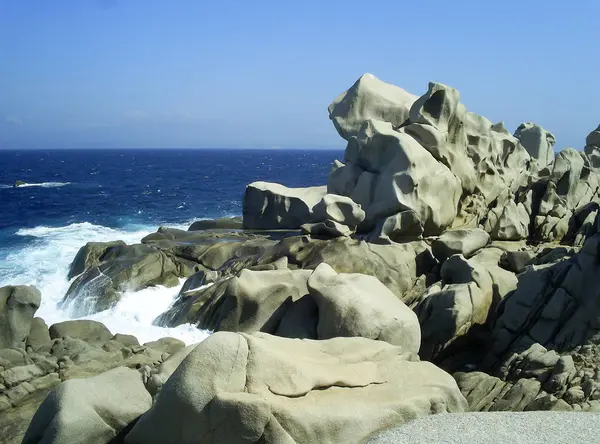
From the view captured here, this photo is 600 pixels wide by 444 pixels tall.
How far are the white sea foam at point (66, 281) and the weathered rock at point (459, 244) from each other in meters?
7.90

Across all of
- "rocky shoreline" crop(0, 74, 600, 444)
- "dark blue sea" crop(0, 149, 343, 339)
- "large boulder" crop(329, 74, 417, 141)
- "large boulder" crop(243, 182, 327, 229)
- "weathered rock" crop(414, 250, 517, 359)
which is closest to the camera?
"rocky shoreline" crop(0, 74, 600, 444)

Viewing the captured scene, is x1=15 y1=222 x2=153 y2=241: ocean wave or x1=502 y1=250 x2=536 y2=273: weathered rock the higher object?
x1=502 y1=250 x2=536 y2=273: weathered rock

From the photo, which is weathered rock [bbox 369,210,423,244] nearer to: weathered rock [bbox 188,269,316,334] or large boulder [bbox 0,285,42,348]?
weathered rock [bbox 188,269,316,334]

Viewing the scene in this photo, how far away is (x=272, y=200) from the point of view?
95.1 feet

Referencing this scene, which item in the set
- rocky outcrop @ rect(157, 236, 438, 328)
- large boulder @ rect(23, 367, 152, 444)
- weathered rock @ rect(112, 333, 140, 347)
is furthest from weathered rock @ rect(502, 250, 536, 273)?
large boulder @ rect(23, 367, 152, 444)

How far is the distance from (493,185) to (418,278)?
9.40 m

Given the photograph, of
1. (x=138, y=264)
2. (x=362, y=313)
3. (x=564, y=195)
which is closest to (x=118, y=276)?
(x=138, y=264)

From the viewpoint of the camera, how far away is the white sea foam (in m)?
19.5

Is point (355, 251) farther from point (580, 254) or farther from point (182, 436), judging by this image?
point (182, 436)

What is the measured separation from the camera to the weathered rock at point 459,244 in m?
20.2

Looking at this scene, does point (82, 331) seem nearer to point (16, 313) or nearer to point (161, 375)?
point (16, 313)

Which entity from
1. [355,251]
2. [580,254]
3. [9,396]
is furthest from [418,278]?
[9,396]

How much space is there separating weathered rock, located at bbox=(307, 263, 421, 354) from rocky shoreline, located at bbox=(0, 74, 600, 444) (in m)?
0.04

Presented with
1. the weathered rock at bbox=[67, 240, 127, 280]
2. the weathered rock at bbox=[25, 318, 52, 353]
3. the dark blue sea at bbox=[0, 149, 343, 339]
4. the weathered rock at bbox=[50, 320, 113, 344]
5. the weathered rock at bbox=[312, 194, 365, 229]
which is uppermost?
the weathered rock at bbox=[312, 194, 365, 229]
